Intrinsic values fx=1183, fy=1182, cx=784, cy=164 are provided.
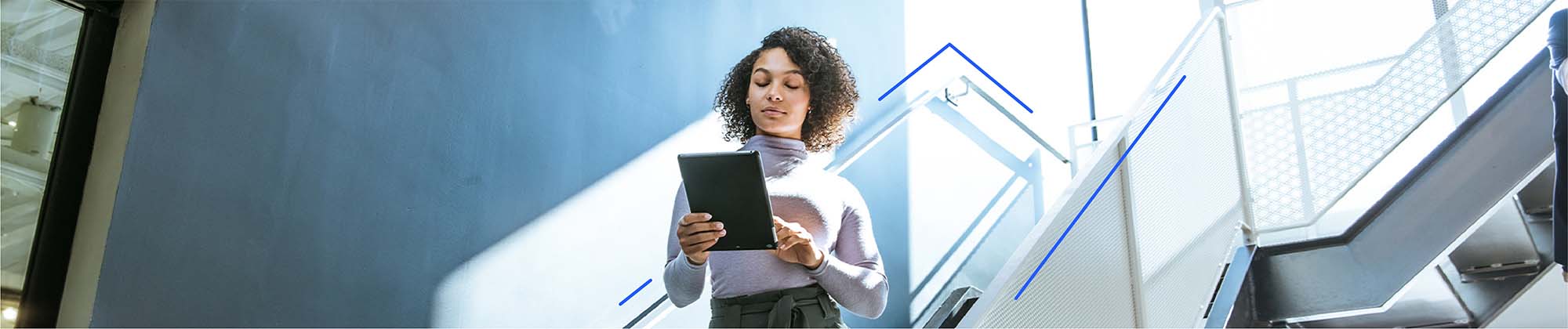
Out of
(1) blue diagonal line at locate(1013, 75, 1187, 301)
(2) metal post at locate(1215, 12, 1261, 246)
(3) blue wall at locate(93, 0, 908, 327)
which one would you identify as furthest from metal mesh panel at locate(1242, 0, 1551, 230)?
(3) blue wall at locate(93, 0, 908, 327)

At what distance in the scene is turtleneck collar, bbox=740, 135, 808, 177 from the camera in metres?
2.28

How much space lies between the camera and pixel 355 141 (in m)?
2.80

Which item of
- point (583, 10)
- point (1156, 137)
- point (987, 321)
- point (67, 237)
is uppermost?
point (583, 10)

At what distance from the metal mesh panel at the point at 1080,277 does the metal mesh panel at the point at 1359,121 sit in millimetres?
1183

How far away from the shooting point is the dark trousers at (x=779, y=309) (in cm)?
204

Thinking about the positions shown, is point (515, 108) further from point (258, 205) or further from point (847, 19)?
point (847, 19)

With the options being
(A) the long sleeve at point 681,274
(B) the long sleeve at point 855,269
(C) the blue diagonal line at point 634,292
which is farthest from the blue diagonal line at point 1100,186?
(C) the blue diagonal line at point 634,292

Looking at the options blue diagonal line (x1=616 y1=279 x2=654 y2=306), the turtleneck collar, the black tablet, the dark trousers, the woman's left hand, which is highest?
the turtleneck collar

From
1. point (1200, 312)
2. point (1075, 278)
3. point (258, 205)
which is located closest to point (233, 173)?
point (258, 205)

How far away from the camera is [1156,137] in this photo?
3.32m

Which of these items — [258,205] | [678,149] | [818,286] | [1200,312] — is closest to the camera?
[818,286]

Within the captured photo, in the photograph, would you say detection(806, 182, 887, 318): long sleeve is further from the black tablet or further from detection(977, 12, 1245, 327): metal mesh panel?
detection(977, 12, 1245, 327): metal mesh panel

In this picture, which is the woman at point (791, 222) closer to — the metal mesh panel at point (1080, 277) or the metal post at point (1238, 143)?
the metal mesh panel at point (1080, 277)

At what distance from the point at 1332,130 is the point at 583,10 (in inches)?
98.0
